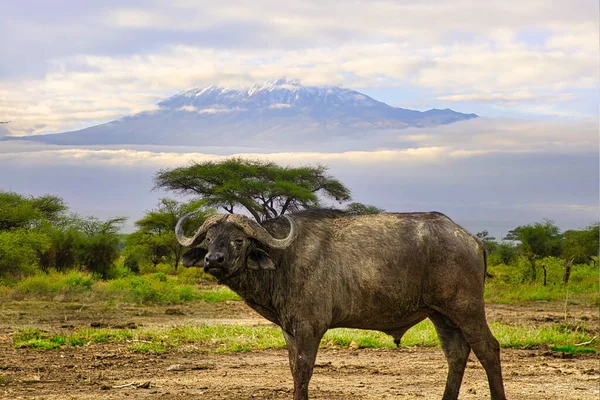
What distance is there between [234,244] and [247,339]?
6.61 metres

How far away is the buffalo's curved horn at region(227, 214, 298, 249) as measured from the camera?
265 inches

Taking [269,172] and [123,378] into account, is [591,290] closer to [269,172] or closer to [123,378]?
[123,378]

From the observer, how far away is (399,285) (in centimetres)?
712

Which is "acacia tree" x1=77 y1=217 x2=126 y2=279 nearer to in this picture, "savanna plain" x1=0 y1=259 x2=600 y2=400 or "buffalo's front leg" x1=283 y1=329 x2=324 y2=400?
"savanna plain" x1=0 y1=259 x2=600 y2=400

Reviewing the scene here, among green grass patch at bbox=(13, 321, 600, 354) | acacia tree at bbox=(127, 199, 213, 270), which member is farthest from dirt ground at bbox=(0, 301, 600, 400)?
acacia tree at bbox=(127, 199, 213, 270)

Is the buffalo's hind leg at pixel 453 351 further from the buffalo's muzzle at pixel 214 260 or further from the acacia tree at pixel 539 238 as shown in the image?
the acacia tree at pixel 539 238

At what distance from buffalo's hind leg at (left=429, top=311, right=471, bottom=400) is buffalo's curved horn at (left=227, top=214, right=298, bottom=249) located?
1.74m

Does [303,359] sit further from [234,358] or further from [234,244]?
[234,358]

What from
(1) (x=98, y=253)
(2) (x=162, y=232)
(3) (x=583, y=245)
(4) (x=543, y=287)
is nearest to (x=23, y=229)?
(1) (x=98, y=253)

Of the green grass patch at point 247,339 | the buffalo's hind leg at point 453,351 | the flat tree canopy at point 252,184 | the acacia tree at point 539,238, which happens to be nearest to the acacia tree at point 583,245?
the acacia tree at point 539,238

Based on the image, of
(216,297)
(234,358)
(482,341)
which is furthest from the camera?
(216,297)

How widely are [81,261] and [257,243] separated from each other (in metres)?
26.6

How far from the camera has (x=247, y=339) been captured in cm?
1297

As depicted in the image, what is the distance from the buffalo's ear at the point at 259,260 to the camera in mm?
6762
